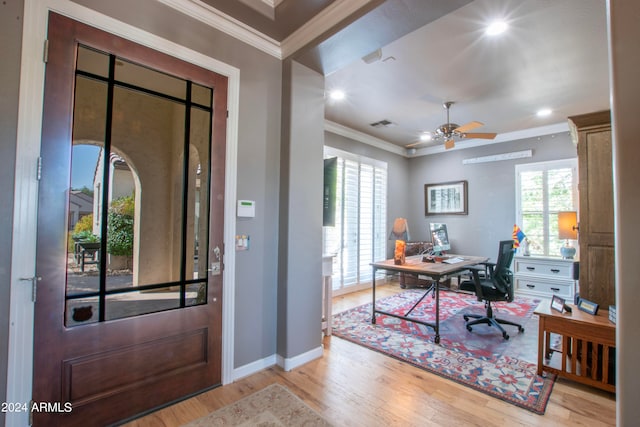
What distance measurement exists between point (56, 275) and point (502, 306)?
17.0 ft

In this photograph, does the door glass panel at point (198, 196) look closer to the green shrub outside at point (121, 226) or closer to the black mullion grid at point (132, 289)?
the black mullion grid at point (132, 289)

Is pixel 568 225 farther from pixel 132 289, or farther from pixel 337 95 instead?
pixel 132 289

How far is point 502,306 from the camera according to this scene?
173 inches

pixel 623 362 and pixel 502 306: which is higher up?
pixel 623 362

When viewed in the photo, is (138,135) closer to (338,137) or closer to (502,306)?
(338,137)

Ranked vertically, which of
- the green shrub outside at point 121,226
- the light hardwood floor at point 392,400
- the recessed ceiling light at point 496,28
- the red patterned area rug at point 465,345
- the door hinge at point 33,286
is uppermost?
the recessed ceiling light at point 496,28

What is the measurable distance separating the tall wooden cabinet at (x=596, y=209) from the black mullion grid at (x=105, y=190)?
11.5 ft

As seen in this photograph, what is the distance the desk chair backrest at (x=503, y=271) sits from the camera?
3.24 metres

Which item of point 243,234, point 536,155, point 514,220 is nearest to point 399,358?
point 243,234

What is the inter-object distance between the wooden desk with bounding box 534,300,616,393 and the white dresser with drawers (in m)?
2.64

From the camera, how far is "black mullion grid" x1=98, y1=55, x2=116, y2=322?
1.75 m

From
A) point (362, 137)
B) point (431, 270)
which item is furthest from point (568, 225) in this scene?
point (362, 137)

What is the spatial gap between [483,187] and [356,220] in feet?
8.64

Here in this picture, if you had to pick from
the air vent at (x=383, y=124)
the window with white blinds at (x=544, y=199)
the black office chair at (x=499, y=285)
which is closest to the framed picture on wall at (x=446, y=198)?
the window with white blinds at (x=544, y=199)
